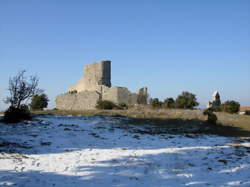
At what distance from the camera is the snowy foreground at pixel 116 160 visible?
500cm

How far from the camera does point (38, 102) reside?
2720 cm

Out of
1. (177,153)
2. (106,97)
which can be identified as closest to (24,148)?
(177,153)

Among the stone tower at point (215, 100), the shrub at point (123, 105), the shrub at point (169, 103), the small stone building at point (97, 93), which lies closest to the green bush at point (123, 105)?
the shrub at point (123, 105)

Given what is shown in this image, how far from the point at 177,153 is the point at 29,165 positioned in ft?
13.8

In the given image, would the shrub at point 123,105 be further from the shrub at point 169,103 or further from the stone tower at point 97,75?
the stone tower at point 97,75

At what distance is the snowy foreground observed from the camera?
5.00 m

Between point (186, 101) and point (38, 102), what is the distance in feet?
55.3

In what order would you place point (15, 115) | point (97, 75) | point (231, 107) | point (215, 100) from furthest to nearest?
point (97, 75), point (215, 100), point (231, 107), point (15, 115)

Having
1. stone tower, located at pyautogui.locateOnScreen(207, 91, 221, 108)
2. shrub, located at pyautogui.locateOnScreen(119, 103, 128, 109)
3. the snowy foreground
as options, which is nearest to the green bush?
shrub, located at pyautogui.locateOnScreen(119, 103, 128, 109)

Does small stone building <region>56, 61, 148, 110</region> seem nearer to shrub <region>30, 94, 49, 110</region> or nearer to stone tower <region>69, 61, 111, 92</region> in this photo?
stone tower <region>69, 61, 111, 92</region>

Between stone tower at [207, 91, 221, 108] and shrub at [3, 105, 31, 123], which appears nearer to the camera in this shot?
shrub at [3, 105, 31, 123]

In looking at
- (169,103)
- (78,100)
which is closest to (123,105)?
(169,103)

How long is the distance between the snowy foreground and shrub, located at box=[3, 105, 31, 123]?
160 cm

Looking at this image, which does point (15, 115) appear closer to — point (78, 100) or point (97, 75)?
point (78, 100)
